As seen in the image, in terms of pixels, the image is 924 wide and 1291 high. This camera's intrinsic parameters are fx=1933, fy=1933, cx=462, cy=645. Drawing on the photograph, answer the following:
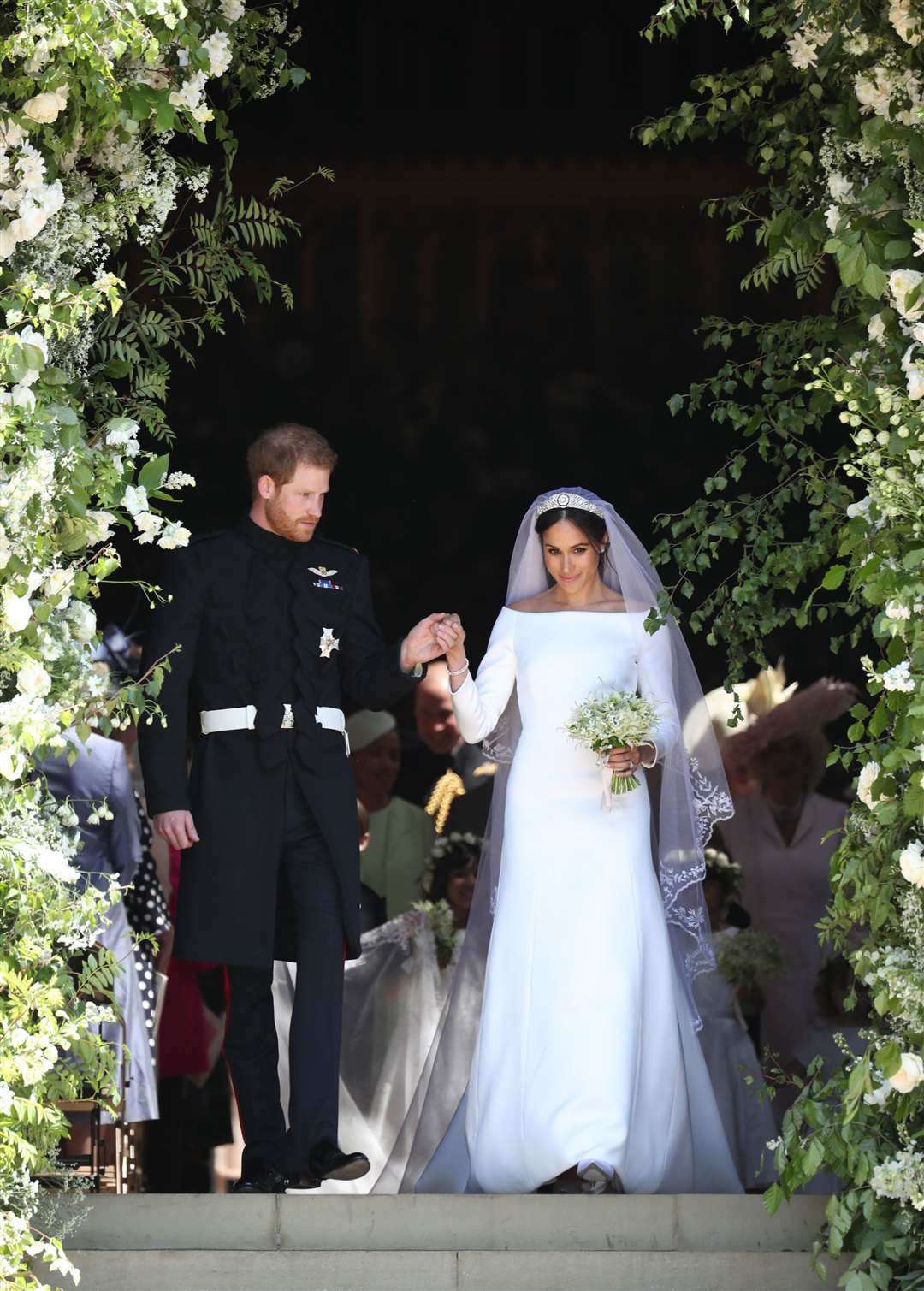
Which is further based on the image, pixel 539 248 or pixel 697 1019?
pixel 539 248

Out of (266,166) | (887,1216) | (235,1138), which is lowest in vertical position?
(235,1138)

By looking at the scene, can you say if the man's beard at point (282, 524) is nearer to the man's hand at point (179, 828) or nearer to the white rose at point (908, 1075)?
the man's hand at point (179, 828)

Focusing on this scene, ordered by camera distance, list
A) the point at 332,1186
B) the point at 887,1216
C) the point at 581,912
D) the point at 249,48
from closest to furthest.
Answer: the point at 887,1216 < the point at 249,48 < the point at 581,912 < the point at 332,1186

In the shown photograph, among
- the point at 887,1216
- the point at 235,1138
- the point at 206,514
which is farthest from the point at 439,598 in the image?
the point at 887,1216

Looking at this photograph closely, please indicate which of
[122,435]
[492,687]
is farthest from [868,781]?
[122,435]

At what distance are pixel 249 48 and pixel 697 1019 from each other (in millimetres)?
3000

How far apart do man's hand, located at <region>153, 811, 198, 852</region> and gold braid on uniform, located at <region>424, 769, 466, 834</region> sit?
3.58 m

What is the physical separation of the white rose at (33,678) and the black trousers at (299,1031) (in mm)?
1335

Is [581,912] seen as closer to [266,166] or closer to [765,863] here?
[765,863]

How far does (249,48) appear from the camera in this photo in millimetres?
5113

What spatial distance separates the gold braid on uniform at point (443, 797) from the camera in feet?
28.7

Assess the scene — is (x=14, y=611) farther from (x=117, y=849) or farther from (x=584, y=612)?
(x=117, y=849)

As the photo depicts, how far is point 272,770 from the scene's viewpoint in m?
5.31

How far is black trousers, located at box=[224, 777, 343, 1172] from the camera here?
5090mm
